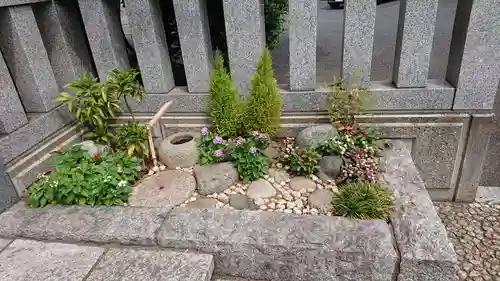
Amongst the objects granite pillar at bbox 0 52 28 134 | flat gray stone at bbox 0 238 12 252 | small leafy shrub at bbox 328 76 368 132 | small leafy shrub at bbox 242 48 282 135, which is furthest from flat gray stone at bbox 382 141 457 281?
granite pillar at bbox 0 52 28 134

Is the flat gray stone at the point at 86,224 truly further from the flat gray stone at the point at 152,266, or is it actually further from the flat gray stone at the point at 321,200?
the flat gray stone at the point at 321,200

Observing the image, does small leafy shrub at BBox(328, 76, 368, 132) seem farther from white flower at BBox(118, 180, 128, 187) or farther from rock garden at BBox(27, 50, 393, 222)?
white flower at BBox(118, 180, 128, 187)

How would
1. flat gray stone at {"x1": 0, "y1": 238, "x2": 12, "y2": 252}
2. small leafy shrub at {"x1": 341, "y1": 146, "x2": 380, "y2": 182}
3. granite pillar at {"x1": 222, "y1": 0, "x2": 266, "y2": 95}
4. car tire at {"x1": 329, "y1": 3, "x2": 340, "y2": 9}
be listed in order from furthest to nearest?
car tire at {"x1": 329, "y1": 3, "x2": 340, "y2": 9} < granite pillar at {"x1": 222, "y1": 0, "x2": 266, "y2": 95} < small leafy shrub at {"x1": 341, "y1": 146, "x2": 380, "y2": 182} < flat gray stone at {"x1": 0, "y1": 238, "x2": 12, "y2": 252}

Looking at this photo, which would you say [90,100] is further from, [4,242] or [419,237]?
[419,237]

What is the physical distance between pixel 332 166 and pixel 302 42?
1172 millimetres

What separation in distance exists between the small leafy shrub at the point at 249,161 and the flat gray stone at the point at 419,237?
1.07 m

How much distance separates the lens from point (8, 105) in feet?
9.20

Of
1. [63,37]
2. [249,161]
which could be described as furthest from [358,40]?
[63,37]

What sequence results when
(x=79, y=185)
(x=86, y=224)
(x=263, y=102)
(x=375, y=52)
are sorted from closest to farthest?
(x=86, y=224) < (x=79, y=185) < (x=263, y=102) < (x=375, y=52)

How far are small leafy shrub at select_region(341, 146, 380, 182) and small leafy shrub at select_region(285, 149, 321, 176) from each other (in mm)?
251

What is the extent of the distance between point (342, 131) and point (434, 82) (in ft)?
3.33

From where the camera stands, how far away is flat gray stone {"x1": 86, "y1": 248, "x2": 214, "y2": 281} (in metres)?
2.17

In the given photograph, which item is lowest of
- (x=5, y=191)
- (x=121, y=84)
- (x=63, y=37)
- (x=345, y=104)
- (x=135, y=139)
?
(x=5, y=191)

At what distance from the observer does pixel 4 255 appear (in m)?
2.41
